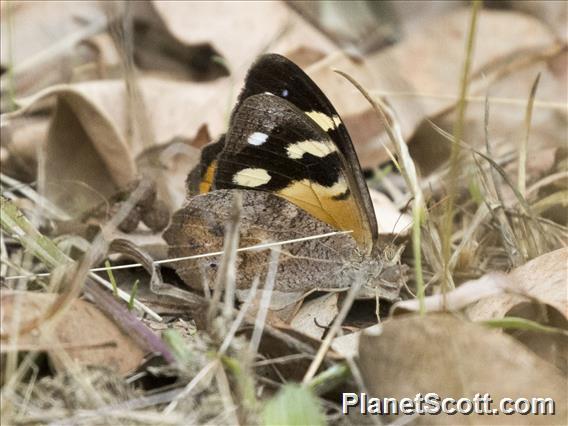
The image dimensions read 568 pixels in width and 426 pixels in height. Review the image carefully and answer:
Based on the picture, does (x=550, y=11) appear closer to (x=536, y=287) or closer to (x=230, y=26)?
(x=230, y=26)

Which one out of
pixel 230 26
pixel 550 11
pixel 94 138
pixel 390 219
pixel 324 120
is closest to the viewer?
pixel 324 120

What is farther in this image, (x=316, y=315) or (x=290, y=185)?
(x=290, y=185)

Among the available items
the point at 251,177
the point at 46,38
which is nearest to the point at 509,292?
the point at 251,177

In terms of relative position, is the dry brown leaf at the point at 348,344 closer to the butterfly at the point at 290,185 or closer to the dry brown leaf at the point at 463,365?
the dry brown leaf at the point at 463,365

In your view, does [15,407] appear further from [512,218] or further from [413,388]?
[512,218]

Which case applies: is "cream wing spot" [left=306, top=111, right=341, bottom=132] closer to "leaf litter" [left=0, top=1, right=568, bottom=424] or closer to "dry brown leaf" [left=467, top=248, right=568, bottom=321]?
"leaf litter" [left=0, top=1, right=568, bottom=424]

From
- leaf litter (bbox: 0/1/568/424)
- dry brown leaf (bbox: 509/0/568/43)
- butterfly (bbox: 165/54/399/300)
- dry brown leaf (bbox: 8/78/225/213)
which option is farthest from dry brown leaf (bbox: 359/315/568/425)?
dry brown leaf (bbox: 509/0/568/43)
